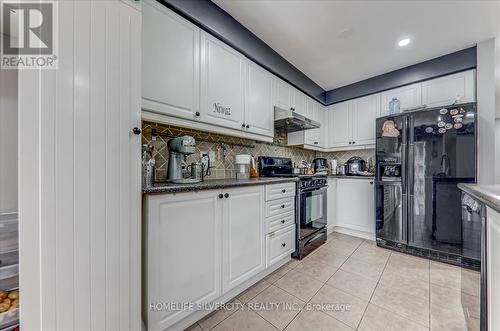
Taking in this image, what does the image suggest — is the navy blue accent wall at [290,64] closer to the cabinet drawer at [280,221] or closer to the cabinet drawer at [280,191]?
the cabinet drawer at [280,191]

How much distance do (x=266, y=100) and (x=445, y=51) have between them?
233 centimetres

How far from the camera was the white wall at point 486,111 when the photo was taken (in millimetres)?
2070

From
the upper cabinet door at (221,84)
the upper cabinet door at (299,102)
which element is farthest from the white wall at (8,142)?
the upper cabinet door at (299,102)

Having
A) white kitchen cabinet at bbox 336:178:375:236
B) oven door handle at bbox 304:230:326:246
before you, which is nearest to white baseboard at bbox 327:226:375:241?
white kitchen cabinet at bbox 336:178:375:236

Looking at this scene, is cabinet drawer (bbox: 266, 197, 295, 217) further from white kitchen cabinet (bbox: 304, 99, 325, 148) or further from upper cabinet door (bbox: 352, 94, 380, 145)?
upper cabinet door (bbox: 352, 94, 380, 145)

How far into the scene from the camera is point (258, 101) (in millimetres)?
2164

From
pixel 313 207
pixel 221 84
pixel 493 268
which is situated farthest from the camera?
pixel 313 207

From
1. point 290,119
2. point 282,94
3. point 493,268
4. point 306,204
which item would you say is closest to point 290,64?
point 282,94

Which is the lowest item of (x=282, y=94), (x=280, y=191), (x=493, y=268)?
(x=493, y=268)

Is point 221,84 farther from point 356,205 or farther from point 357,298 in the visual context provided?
point 356,205

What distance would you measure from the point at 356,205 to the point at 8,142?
12.0 ft

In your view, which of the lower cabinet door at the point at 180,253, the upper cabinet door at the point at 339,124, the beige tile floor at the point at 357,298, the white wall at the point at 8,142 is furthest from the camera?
the upper cabinet door at the point at 339,124

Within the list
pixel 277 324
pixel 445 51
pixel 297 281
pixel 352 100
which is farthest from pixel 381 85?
pixel 277 324

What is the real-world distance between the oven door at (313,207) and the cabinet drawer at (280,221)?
156 millimetres
